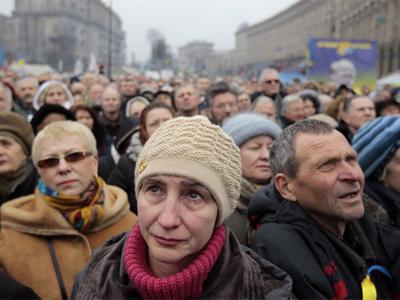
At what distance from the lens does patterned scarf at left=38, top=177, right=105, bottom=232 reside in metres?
2.52

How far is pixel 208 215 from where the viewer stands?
157cm

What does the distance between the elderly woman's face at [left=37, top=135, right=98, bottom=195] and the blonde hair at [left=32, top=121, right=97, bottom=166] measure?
2 centimetres

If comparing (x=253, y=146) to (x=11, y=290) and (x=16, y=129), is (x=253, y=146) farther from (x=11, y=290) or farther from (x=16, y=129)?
(x=11, y=290)

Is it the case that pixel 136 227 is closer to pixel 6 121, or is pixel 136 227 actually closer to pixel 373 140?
pixel 373 140

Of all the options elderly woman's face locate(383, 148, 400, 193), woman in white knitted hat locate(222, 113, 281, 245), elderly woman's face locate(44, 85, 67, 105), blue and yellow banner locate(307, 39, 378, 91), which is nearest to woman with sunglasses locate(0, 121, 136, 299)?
woman in white knitted hat locate(222, 113, 281, 245)

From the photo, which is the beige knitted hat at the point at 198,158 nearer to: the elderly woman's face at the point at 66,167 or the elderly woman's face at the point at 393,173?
the elderly woman's face at the point at 66,167

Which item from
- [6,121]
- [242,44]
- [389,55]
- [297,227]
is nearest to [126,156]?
[6,121]

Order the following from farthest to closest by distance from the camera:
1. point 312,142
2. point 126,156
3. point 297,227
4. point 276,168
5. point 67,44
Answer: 1. point 67,44
2. point 126,156
3. point 276,168
4. point 312,142
5. point 297,227

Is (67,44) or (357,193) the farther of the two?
(67,44)

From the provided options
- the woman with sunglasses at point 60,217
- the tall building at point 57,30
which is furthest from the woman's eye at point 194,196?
the tall building at point 57,30

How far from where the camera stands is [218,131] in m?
1.65

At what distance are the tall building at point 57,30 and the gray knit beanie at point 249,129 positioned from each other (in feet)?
286

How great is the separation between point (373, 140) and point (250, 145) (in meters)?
0.85

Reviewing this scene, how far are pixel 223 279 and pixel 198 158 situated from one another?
444 mm
